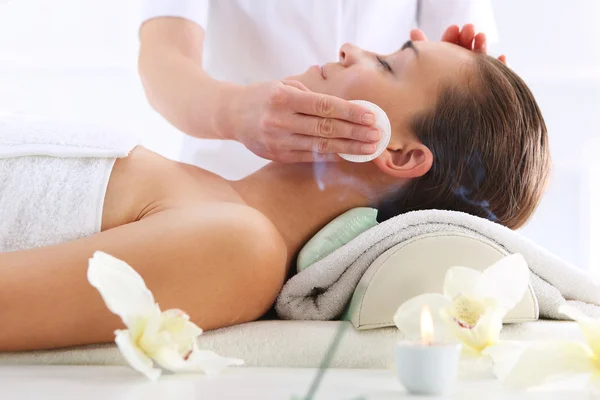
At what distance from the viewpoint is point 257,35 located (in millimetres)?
1615

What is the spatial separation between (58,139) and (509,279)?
71cm

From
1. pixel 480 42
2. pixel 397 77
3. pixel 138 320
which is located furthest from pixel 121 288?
pixel 480 42

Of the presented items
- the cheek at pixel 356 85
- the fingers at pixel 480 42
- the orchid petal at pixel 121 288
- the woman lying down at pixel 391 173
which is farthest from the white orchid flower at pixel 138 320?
the fingers at pixel 480 42

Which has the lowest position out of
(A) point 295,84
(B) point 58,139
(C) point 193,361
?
(C) point 193,361

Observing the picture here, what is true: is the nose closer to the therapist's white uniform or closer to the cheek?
the cheek

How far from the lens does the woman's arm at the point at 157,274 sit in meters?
0.84

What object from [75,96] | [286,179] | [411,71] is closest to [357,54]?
[411,71]

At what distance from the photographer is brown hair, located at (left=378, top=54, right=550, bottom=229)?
3.93 feet

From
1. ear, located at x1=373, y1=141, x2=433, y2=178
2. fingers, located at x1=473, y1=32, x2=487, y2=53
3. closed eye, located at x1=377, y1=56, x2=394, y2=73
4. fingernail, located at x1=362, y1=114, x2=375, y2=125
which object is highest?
fingers, located at x1=473, y1=32, x2=487, y2=53

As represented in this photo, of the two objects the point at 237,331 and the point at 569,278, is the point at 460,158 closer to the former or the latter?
the point at 569,278

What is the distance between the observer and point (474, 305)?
28.8 inches

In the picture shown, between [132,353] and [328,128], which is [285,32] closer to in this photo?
[328,128]

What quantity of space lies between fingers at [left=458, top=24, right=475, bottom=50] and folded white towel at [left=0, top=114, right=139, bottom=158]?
0.65 metres

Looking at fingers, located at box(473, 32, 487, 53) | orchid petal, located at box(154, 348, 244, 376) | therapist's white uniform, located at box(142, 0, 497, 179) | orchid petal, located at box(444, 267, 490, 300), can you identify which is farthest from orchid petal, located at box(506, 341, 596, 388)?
therapist's white uniform, located at box(142, 0, 497, 179)
